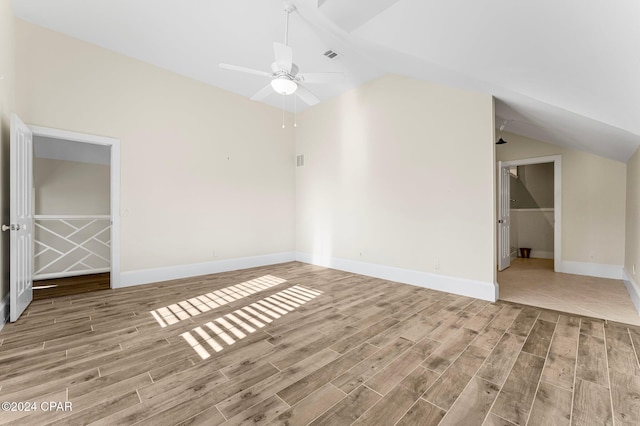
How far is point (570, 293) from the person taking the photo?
370cm

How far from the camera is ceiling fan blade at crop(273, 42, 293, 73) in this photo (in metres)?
2.63

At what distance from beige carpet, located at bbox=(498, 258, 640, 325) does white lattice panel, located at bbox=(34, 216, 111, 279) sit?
674 cm

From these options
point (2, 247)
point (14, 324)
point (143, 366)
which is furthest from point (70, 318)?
point (143, 366)

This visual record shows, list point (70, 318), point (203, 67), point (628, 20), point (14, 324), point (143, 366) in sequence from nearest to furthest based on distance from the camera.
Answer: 1. point (628, 20)
2. point (143, 366)
3. point (14, 324)
4. point (70, 318)
5. point (203, 67)

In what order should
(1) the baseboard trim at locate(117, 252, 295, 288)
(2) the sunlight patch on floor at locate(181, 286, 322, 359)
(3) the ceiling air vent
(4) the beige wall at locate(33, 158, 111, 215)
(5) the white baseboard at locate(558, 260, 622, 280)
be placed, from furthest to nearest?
(4) the beige wall at locate(33, 158, 111, 215) → (5) the white baseboard at locate(558, 260, 622, 280) → (1) the baseboard trim at locate(117, 252, 295, 288) → (3) the ceiling air vent → (2) the sunlight patch on floor at locate(181, 286, 322, 359)

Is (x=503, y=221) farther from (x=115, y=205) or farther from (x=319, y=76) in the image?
(x=115, y=205)

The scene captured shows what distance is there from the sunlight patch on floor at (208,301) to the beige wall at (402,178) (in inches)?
70.1

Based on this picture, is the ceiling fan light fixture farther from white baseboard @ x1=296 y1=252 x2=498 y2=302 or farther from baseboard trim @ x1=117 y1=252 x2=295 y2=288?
baseboard trim @ x1=117 y1=252 x2=295 y2=288

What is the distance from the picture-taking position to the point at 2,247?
2809 millimetres

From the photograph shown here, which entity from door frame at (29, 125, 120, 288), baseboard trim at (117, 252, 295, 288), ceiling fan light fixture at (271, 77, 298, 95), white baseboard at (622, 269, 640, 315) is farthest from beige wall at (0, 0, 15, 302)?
white baseboard at (622, 269, 640, 315)

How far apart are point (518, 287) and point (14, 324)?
6.21 metres

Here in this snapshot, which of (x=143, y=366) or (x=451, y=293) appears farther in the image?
(x=451, y=293)

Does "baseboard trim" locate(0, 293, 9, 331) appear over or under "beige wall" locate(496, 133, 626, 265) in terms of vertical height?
under

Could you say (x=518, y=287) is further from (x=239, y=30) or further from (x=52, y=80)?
(x=52, y=80)
